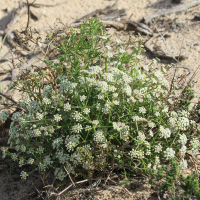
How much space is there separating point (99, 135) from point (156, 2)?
547 centimetres

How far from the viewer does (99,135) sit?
8.30 ft

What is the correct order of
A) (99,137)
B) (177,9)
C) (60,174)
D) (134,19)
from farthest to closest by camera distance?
(134,19) < (177,9) < (60,174) < (99,137)

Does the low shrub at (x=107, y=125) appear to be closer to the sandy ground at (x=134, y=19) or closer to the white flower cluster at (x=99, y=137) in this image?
the white flower cluster at (x=99, y=137)

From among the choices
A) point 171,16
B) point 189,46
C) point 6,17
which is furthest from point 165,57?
point 6,17

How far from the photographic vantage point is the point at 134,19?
6.25 metres

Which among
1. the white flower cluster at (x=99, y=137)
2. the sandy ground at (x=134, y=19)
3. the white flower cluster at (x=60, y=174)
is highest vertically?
the sandy ground at (x=134, y=19)

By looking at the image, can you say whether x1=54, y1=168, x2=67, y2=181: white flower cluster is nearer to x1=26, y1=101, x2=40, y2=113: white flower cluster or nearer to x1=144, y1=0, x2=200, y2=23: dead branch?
x1=26, y1=101, x2=40, y2=113: white flower cluster

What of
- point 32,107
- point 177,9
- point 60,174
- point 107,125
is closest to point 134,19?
point 177,9

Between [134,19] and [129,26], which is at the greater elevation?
[134,19]

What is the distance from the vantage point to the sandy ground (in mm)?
4160

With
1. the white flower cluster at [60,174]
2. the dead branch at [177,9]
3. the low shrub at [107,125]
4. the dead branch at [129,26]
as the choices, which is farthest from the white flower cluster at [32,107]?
the dead branch at [177,9]

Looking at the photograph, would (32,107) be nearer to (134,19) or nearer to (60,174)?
(60,174)

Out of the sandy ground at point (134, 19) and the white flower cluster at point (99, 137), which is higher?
the sandy ground at point (134, 19)

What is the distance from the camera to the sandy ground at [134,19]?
416cm
